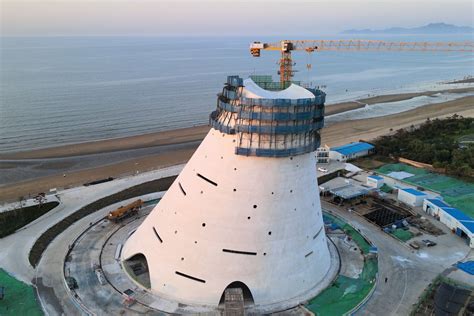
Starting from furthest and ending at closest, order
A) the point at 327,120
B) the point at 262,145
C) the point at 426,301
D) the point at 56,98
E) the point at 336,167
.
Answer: the point at 56,98, the point at 327,120, the point at 336,167, the point at 426,301, the point at 262,145

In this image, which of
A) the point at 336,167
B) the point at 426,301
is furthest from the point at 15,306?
the point at 336,167

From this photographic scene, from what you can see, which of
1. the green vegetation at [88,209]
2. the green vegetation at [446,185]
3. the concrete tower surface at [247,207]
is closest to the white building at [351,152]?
the green vegetation at [446,185]

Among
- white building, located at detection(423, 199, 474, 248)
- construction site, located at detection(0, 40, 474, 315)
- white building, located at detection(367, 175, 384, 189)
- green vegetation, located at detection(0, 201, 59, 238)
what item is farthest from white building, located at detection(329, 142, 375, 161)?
green vegetation, located at detection(0, 201, 59, 238)

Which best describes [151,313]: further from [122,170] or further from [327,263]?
[122,170]

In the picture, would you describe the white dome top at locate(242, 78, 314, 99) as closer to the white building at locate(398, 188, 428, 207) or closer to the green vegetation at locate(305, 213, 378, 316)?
the green vegetation at locate(305, 213, 378, 316)

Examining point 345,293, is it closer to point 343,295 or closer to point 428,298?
point 343,295

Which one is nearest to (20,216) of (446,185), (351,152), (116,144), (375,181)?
(375,181)
